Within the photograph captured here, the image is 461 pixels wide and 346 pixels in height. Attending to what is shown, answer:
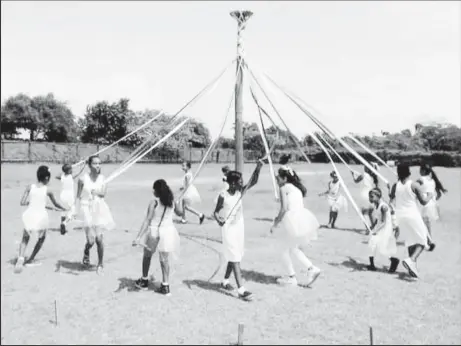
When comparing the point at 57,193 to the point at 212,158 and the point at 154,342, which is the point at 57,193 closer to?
the point at 154,342

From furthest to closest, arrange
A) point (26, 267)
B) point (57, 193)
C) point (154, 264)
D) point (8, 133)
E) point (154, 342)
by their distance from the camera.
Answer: point (8, 133)
point (57, 193)
point (154, 264)
point (26, 267)
point (154, 342)

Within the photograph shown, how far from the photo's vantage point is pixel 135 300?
554cm

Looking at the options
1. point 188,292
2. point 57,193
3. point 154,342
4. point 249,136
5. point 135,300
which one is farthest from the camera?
point 249,136

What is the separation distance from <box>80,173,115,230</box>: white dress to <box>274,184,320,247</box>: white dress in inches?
98.7

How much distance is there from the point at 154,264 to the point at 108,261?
2.45 ft

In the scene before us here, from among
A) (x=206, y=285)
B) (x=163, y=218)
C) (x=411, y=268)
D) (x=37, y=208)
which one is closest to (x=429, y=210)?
(x=411, y=268)

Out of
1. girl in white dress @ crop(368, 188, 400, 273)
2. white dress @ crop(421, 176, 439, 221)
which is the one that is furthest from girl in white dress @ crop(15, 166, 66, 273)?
white dress @ crop(421, 176, 439, 221)

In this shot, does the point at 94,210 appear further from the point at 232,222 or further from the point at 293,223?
the point at 293,223

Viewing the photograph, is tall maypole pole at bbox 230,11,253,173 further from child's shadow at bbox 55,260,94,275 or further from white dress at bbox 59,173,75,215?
white dress at bbox 59,173,75,215

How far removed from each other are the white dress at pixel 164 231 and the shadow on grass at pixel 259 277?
1.26 meters

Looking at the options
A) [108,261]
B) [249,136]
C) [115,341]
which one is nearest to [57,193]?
[108,261]

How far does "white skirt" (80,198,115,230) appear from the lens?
22.3ft

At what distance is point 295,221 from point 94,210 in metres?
2.82

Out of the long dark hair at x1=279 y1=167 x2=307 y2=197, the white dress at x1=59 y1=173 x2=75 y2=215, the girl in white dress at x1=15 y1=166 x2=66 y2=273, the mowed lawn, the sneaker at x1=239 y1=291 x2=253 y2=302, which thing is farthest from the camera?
the white dress at x1=59 y1=173 x2=75 y2=215
